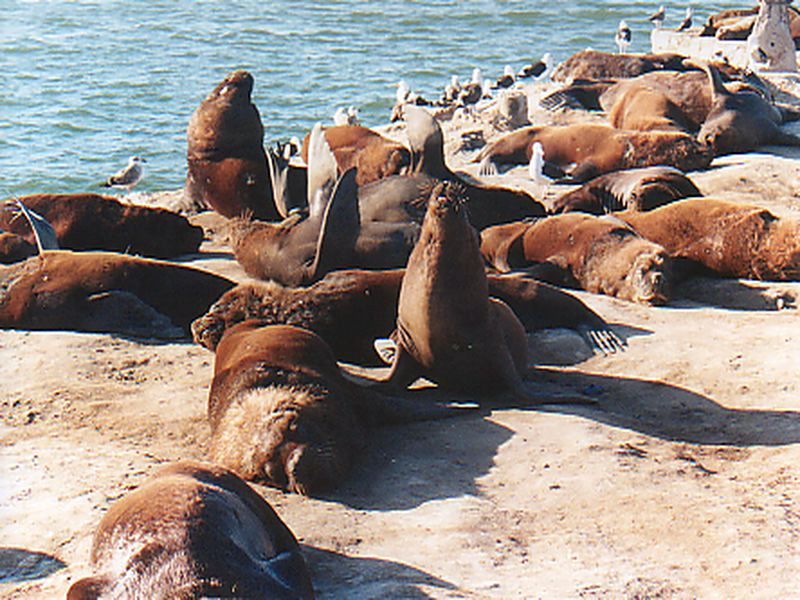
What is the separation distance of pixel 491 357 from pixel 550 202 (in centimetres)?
478

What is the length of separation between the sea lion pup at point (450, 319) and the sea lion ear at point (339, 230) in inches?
67.6

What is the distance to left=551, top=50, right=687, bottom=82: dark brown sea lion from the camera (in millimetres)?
15578

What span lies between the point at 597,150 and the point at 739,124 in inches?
57.7

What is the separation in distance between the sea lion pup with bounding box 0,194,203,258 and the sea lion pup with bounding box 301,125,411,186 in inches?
64.4

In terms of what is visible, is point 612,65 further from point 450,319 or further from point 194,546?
point 194,546

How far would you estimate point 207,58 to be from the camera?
23.9 metres

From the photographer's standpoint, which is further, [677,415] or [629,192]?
[629,192]

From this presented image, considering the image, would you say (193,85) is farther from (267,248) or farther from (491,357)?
(491,357)

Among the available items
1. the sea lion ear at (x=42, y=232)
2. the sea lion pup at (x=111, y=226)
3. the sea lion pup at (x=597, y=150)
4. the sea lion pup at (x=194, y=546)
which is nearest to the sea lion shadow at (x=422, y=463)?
the sea lion pup at (x=194, y=546)

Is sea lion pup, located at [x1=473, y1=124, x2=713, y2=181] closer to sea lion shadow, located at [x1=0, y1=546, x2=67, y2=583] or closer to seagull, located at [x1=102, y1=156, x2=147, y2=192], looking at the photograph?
seagull, located at [x1=102, y1=156, x2=147, y2=192]

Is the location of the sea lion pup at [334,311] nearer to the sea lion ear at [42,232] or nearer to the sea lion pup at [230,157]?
the sea lion ear at [42,232]

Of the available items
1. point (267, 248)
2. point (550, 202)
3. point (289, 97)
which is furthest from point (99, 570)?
point (289, 97)

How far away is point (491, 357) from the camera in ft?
19.1

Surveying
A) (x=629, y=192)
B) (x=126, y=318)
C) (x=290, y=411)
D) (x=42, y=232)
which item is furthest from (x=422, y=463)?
(x=629, y=192)
